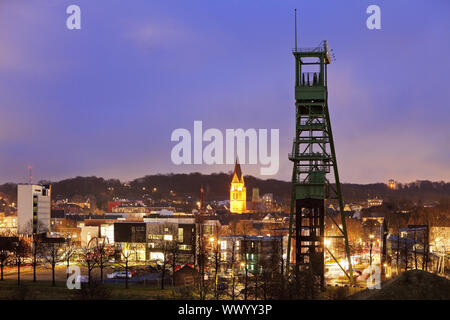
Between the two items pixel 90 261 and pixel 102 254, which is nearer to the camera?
pixel 90 261

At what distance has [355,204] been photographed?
7741 inches

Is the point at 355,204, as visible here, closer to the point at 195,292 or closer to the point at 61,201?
the point at 61,201

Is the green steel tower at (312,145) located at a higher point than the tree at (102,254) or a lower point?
higher

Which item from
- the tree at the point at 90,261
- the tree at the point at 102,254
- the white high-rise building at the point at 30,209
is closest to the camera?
the tree at the point at 90,261

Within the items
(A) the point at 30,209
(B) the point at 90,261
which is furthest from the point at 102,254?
(A) the point at 30,209

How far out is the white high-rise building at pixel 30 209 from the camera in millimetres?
84188

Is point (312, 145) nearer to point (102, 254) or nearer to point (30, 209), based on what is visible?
Answer: point (102, 254)

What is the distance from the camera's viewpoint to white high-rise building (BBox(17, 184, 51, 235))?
8419 centimetres

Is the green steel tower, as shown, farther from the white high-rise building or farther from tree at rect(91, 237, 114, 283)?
the white high-rise building

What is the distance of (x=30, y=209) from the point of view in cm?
8544

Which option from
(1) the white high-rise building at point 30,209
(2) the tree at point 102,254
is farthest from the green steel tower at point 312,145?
(1) the white high-rise building at point 30,209

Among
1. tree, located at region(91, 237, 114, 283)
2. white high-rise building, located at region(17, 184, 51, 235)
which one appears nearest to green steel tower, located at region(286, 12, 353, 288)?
tree, located at region(91, 237, 114, 283)

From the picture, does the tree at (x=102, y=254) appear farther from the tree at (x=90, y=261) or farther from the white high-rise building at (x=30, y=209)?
the white high-rise building at (x=30, y=209)
